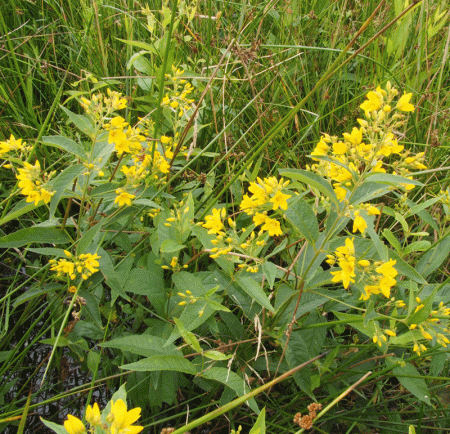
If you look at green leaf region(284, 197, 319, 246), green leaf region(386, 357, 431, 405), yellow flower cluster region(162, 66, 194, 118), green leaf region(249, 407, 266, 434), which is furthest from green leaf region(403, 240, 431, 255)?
yellow flower cluster region(162, 66, 194, 118)

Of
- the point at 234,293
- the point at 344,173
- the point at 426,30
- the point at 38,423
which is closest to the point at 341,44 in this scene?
the point at 426,30

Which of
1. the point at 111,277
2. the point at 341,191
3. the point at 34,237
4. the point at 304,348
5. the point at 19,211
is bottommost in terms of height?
the point at 304,348

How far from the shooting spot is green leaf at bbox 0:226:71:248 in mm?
1436

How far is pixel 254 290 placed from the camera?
1.40 meters

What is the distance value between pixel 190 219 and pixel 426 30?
249 centimetres

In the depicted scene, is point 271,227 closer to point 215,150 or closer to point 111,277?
point 111,277

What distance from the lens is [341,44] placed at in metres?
3.06

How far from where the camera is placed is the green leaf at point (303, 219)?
1.33 metres

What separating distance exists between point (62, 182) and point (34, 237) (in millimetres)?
263

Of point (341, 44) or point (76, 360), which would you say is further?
point (341, 44)

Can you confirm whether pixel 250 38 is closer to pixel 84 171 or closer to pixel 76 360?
pixel 84 171

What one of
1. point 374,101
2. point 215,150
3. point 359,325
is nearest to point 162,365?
point 359,325

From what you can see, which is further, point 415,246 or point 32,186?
point 415,246

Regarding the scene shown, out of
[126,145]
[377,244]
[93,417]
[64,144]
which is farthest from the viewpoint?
[126,145]
